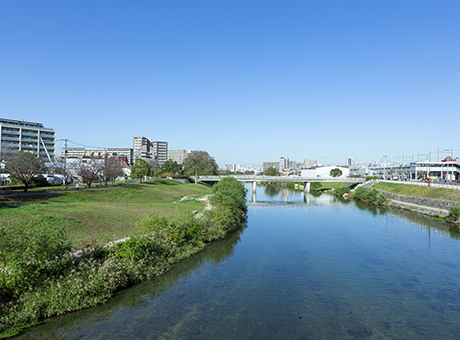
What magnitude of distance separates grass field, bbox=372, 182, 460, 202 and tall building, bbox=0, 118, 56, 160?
103753 millimetres

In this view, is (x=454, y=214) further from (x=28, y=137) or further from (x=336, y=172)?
(x=28, y=137)

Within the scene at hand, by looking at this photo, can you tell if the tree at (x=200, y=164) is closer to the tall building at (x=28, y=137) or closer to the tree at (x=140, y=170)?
the tree at (x=140, y=170)

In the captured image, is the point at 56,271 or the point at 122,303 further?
the point at 122,303

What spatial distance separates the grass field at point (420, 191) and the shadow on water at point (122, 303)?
153 ft

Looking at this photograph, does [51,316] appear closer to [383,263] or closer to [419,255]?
[383,263]

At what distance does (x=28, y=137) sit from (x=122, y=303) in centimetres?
10934

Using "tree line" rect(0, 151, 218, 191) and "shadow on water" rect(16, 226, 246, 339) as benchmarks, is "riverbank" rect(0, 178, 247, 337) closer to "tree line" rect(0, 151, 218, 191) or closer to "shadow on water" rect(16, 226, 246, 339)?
"shadow on water" rect(16, 226, 246, 339)

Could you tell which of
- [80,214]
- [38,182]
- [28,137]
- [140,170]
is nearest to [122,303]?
[80,214]

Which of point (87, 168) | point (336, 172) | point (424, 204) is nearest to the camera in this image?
point (424, 204)

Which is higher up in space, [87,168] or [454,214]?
[87,168]

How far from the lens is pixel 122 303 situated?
1712cm

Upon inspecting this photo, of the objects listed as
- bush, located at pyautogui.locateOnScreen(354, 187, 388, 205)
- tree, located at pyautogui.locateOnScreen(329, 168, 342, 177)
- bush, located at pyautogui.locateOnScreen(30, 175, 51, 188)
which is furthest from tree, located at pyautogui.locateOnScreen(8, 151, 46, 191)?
tree, located at pyautogui.locateOnScreen(329, 168, 342, 177)

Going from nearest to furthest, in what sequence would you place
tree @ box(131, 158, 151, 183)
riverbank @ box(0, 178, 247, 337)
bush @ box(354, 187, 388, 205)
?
1. riverbank @ box(0, 178, 247, 337)
2. bush @ box(354, 187, 388, 205)
3. tree @ box(131, 158, 151, 183)

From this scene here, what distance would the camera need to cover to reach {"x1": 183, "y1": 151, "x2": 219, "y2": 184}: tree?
412ft
